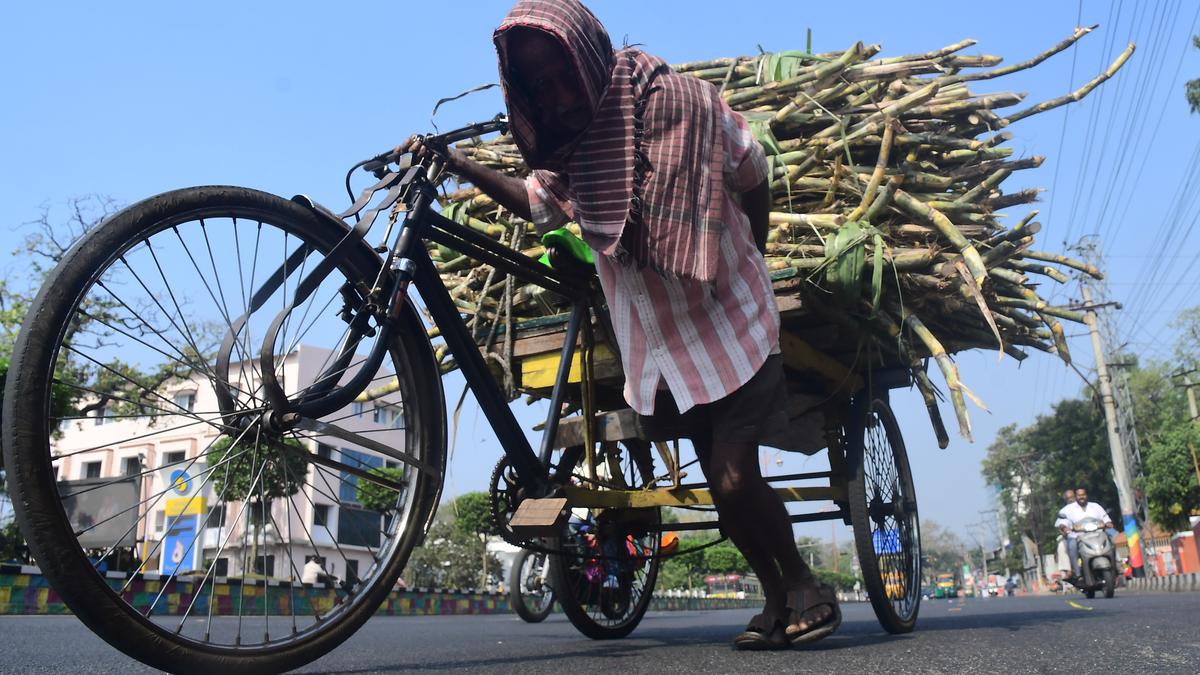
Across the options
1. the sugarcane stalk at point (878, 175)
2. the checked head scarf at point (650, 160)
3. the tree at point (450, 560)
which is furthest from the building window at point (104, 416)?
Answer: the tree at point (450, 560)

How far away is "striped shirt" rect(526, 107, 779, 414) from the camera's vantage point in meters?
2.71

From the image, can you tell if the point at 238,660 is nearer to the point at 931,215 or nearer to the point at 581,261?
the point at 581,261

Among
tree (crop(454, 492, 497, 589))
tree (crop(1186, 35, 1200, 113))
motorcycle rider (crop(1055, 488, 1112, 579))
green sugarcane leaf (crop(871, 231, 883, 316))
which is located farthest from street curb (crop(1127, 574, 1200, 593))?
tree (crop(454, 492, 497, 589))

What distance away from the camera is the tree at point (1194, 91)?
1559cm

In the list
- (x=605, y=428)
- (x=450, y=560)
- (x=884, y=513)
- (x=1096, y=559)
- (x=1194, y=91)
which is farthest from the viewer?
(x=450, y=560)

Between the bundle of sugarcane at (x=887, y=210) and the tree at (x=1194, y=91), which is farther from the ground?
the tree at (x=1194, y=91)

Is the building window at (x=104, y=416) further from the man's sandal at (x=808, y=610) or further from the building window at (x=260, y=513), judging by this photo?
the man's sandal at (x=808, y=610)

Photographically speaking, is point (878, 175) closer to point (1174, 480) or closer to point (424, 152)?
point (424, 152)

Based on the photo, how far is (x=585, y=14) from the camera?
2.42 meters

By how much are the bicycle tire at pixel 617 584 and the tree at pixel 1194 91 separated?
1569cm

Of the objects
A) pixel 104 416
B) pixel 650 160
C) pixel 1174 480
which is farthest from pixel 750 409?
pixel 1174 480

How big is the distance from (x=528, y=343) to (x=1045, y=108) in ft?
8.33

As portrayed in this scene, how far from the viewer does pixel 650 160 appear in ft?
8.34

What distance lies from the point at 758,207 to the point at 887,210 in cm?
93
